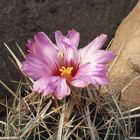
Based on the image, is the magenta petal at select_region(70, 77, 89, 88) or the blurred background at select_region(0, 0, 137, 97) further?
the blurred background at select_region(0, 0, 137, 97)

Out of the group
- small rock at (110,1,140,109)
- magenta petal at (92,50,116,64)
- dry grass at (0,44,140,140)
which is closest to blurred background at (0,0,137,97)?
small rock at (110,1,140,109)

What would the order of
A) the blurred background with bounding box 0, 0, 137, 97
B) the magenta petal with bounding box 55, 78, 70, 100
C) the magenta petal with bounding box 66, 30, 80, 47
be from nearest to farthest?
the magenta petal with bounding box 55, 78, 70, 100 → the magenta petal with bounding box 66, 30, 80, 47 → the blurred background with bounding box 0, 0, 137, 97

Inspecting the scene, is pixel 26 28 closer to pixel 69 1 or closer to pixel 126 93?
pixel 69 1

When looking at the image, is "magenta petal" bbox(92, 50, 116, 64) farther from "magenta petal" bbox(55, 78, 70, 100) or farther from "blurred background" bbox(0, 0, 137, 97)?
"blurred background" bbox(0, 0, 137, 97)

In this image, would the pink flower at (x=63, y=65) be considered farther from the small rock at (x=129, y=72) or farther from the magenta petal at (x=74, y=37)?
the small rock at (x=129, y=72)

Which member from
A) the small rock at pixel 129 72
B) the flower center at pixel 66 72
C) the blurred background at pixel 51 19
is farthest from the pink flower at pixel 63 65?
the blurred background at pixel 51 19

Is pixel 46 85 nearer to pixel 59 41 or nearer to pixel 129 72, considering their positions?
pixel 59 41
